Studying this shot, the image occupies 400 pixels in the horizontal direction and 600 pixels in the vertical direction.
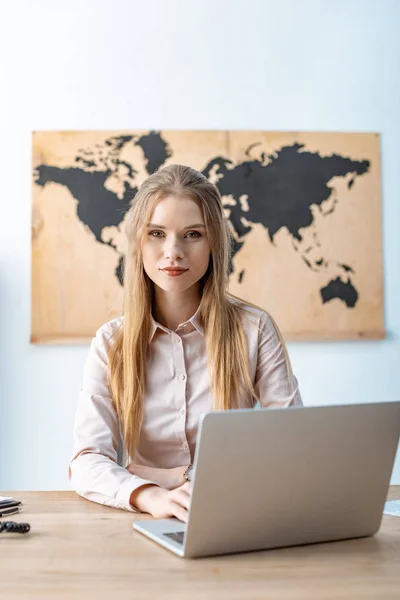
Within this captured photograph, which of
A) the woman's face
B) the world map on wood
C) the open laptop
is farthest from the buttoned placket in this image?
the world map on wood

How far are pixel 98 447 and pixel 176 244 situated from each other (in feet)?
1.55

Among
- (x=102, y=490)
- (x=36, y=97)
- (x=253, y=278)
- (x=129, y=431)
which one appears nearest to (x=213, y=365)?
(x=129, y=431)

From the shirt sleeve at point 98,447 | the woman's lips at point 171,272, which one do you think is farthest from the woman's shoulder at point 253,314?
the shirt sleeve at point 98,447

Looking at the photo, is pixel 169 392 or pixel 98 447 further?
pixel 169 392

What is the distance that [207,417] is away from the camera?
0.92 metres

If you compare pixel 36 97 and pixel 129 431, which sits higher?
pixel 36 97

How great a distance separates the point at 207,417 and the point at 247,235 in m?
2.33

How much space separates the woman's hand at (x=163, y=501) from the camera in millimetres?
1185

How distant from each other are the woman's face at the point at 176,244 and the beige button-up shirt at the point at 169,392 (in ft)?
0.42

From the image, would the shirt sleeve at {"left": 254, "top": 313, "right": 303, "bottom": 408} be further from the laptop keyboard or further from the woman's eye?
the laptop keyboard

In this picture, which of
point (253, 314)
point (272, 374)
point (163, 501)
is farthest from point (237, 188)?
point (163, 501)

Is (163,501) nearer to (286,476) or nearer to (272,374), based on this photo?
(286,476)

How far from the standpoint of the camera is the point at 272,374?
175 cm

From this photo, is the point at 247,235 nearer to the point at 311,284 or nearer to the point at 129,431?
the point at 311,284
